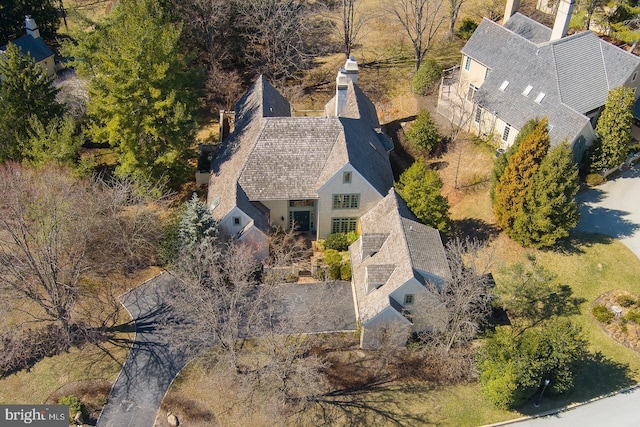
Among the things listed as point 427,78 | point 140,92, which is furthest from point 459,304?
point 427,78

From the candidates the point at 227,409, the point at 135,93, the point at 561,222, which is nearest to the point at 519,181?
the point at 561,222

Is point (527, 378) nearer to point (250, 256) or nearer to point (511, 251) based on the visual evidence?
point (511, 251)

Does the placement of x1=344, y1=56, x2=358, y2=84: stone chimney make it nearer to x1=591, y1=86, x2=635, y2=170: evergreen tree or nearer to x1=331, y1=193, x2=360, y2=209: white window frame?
x1=331, y1=193, x2=360, y2=209: white window frame

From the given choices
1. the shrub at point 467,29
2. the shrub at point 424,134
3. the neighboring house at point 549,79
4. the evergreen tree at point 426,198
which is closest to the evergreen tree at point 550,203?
the evergreen tree at point 426,198

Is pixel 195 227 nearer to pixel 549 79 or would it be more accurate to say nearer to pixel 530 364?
pixel 530 364

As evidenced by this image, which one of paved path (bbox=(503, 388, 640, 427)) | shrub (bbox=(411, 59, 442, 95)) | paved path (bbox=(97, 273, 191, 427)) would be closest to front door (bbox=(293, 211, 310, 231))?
paved path (bbox=(97, 273, 191, 427))

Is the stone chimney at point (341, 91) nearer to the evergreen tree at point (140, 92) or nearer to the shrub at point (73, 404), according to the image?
the evergreen tree at point (140, 92)

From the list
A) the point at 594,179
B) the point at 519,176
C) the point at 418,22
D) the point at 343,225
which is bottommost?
the point at 343,225
